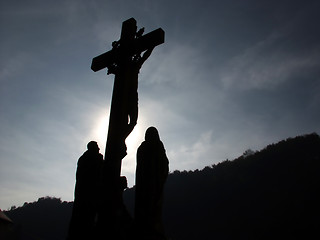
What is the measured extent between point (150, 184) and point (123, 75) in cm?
210

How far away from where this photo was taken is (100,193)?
14.4ft

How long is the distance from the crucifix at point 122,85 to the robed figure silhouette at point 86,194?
42cm

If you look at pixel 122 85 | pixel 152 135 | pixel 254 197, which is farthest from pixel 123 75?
pixel 254 197

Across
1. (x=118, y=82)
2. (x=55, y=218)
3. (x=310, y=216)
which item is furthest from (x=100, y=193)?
(x=55, y=218)

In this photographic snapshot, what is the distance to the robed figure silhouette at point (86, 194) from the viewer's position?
4.46m

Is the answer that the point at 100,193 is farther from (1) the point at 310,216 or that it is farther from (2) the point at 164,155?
(1) the point at 310,216

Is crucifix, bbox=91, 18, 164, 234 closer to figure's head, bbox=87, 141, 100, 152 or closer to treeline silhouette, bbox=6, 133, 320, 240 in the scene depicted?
figure's head, bbox=87, 141, 100, 152

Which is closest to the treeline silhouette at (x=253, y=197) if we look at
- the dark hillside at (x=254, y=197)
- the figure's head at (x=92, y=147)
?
the dark hillside at (x=254, y=197)

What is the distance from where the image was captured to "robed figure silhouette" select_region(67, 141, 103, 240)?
446cm

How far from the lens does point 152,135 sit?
4.62 meters

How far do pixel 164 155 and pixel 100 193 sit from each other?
1.07 meters

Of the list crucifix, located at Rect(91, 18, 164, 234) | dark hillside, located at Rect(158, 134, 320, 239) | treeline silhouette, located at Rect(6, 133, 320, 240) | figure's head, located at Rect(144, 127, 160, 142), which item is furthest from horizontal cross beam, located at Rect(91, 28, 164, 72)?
dark hillside, located at Rect(158, 134, 320, 239)

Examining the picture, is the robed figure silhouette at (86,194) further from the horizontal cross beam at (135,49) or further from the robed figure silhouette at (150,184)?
the horizontal cross beam at (135,49)

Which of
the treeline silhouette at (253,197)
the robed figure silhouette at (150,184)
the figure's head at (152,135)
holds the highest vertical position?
the treeline silhouette at (253,197)
